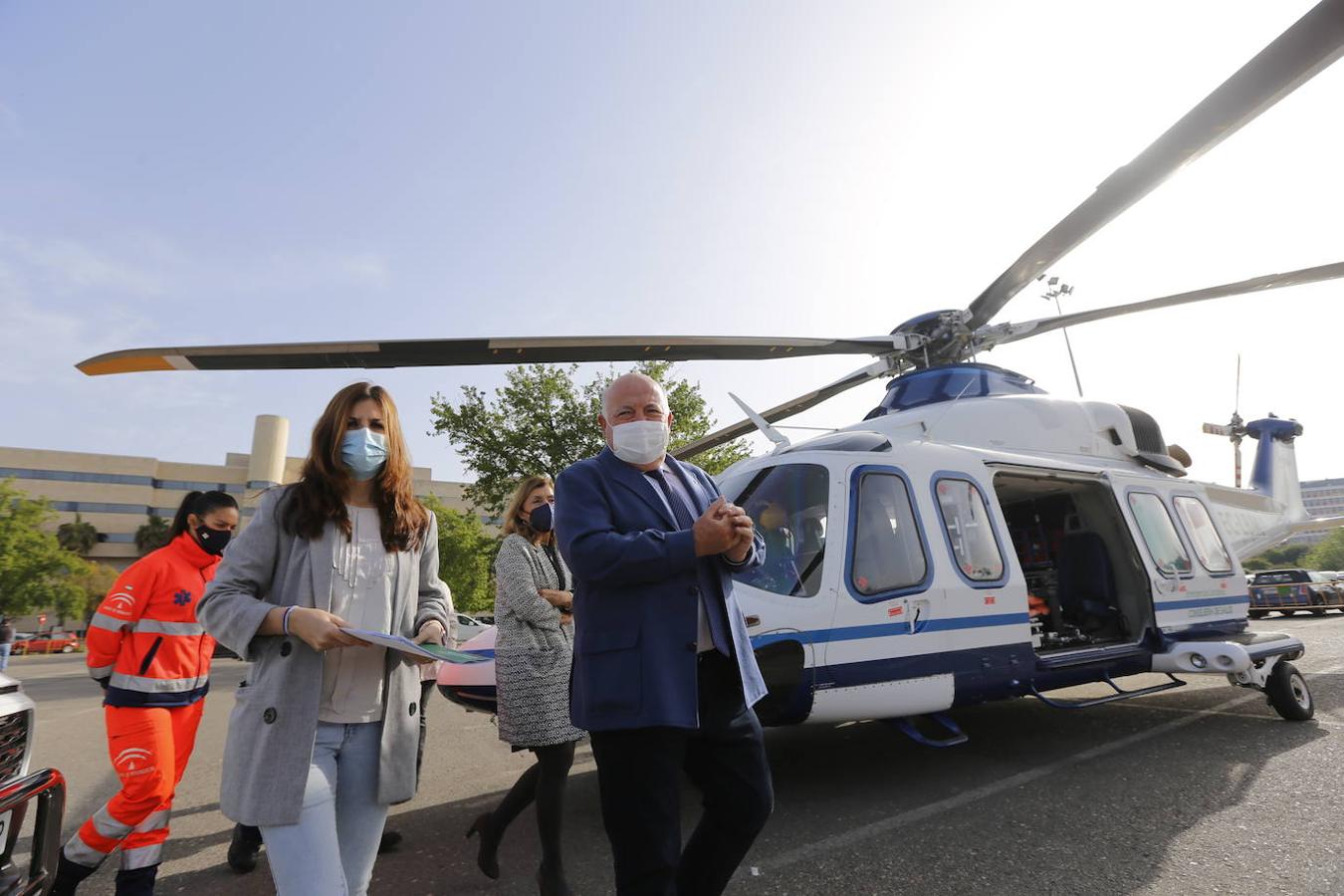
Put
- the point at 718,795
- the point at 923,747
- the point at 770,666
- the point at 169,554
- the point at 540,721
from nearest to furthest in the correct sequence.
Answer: the point at 718,795, the point at 540,721, the point at 169,554, the point at 770,666, the point at 923,747

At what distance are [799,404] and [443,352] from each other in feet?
16.0

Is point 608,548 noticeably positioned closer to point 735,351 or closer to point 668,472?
point 668,472

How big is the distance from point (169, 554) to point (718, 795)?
119 inches

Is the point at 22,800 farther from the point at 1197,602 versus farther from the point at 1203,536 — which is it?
the point at 1203,536

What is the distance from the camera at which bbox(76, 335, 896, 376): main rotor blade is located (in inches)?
157

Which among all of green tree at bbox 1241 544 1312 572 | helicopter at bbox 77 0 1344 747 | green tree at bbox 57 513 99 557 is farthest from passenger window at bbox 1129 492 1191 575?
green tree at bbox 1241 544 1312 572

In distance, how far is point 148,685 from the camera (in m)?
3.13

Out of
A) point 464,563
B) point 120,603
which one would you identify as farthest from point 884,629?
point 464,563

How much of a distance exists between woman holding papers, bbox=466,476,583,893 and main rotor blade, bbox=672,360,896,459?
369 centimetres

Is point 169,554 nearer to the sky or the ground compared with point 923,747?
nearer to the sky

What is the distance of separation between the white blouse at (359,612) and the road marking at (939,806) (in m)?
2.13

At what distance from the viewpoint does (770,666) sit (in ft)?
13.0

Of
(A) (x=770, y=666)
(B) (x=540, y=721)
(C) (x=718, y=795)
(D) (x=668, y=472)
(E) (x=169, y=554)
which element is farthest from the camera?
(A) (x=770, y=666)

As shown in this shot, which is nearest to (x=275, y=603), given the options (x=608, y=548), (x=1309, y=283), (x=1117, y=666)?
(x=608, y=548)
